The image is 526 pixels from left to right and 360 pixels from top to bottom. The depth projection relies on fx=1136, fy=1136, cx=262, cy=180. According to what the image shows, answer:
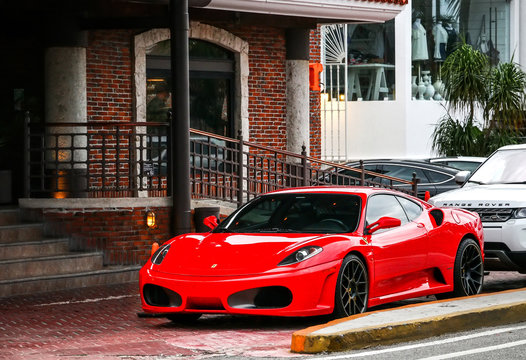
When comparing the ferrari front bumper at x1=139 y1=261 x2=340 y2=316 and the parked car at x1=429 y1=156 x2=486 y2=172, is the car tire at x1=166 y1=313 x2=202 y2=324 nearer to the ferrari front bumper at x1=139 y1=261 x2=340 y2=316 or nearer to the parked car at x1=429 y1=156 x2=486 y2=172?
the ferrari front bumper at x1=139 y1=261 x2=340 y2=316

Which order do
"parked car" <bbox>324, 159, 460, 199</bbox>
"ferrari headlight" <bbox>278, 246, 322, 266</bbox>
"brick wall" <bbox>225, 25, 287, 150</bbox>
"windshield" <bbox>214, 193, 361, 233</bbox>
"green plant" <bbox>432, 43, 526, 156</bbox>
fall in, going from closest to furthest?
"ferrari headlight" <bbox>278, 246, 322, 266</bbox> < "windshield" <bbox>214, 193, 361, 233</bbox> < "brick wall" <bbox>225, 25, 287, 150</bbox> < "parked car" <bbox>324, 159, 460, 199</bbox> < "green plant" <bbox>432, 43, 526, 156</bbox>

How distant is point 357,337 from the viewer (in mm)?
9328

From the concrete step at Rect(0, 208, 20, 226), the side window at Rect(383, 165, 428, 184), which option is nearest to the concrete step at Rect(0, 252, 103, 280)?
the concrete step at Rect(0, 208, 20, 226)

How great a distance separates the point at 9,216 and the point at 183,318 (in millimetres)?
5284

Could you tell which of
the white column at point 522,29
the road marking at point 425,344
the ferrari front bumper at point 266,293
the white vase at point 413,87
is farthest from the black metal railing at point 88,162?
the white column at point 522,29

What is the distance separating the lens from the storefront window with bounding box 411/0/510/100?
31469mm

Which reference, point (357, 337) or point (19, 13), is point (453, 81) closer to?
point (19, 13)

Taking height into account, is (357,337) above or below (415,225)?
below

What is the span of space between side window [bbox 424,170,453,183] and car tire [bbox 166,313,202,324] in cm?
1135

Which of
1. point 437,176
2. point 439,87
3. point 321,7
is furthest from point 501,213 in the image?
point 439,87

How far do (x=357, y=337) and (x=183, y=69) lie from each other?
6.78m

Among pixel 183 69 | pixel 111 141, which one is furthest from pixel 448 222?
pixel 111 141

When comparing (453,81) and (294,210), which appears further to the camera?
(453,81)

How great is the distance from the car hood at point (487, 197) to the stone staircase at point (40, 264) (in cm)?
435
